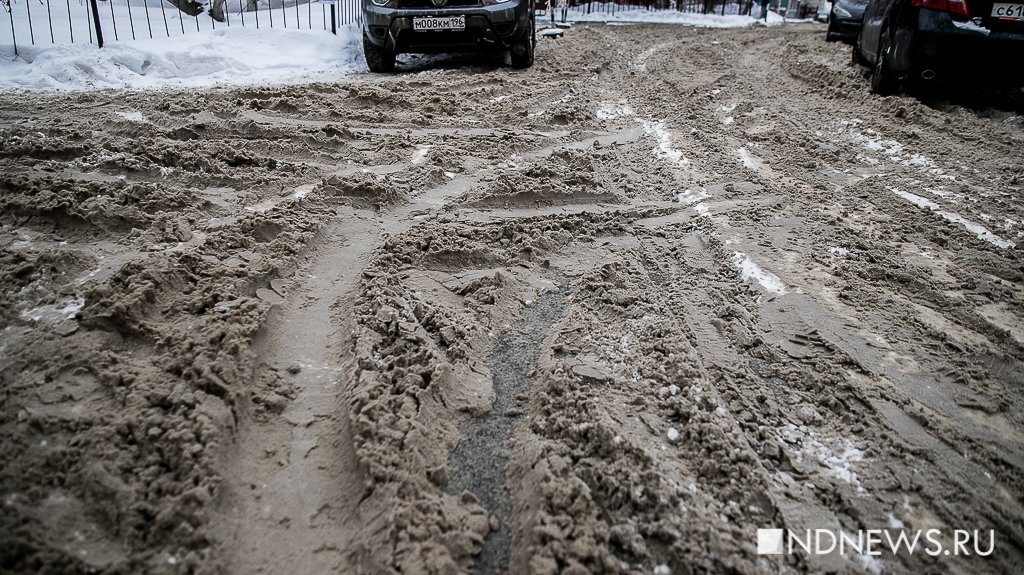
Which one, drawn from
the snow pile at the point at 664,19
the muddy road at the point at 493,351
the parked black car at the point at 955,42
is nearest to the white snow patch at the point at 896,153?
the muddy road at the point at 493,351

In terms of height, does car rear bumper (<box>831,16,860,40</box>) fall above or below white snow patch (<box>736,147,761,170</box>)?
above

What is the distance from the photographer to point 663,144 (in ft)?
15.8

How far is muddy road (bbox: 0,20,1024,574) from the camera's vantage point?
162 centimetres

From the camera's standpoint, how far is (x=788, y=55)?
8.95 meters

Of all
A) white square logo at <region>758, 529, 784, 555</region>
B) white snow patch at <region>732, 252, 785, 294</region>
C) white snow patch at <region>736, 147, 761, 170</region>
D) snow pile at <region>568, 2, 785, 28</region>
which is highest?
snow pile at <region>568, 2, 785, 28</region>

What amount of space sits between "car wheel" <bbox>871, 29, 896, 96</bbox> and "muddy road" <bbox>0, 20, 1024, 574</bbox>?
1.84 m

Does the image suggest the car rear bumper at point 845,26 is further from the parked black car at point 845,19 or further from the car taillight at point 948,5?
the car taillight at point 948,5

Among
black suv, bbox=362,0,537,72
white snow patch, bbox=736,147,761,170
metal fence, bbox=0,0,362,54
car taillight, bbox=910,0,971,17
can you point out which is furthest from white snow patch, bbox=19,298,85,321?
car taillight, bbox=910,0,971,17

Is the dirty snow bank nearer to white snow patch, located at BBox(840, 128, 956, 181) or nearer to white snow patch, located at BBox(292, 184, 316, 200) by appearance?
white snow patch, located at BBox(292, 184, 316, 200)

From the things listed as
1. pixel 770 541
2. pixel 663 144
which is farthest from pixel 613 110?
pixel 770 541

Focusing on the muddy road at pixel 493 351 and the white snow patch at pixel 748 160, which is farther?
the white snow patch at pixel 748 160

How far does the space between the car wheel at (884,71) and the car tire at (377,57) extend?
18.9ft

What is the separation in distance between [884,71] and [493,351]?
6.04 m

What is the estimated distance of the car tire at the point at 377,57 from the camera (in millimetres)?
7539
